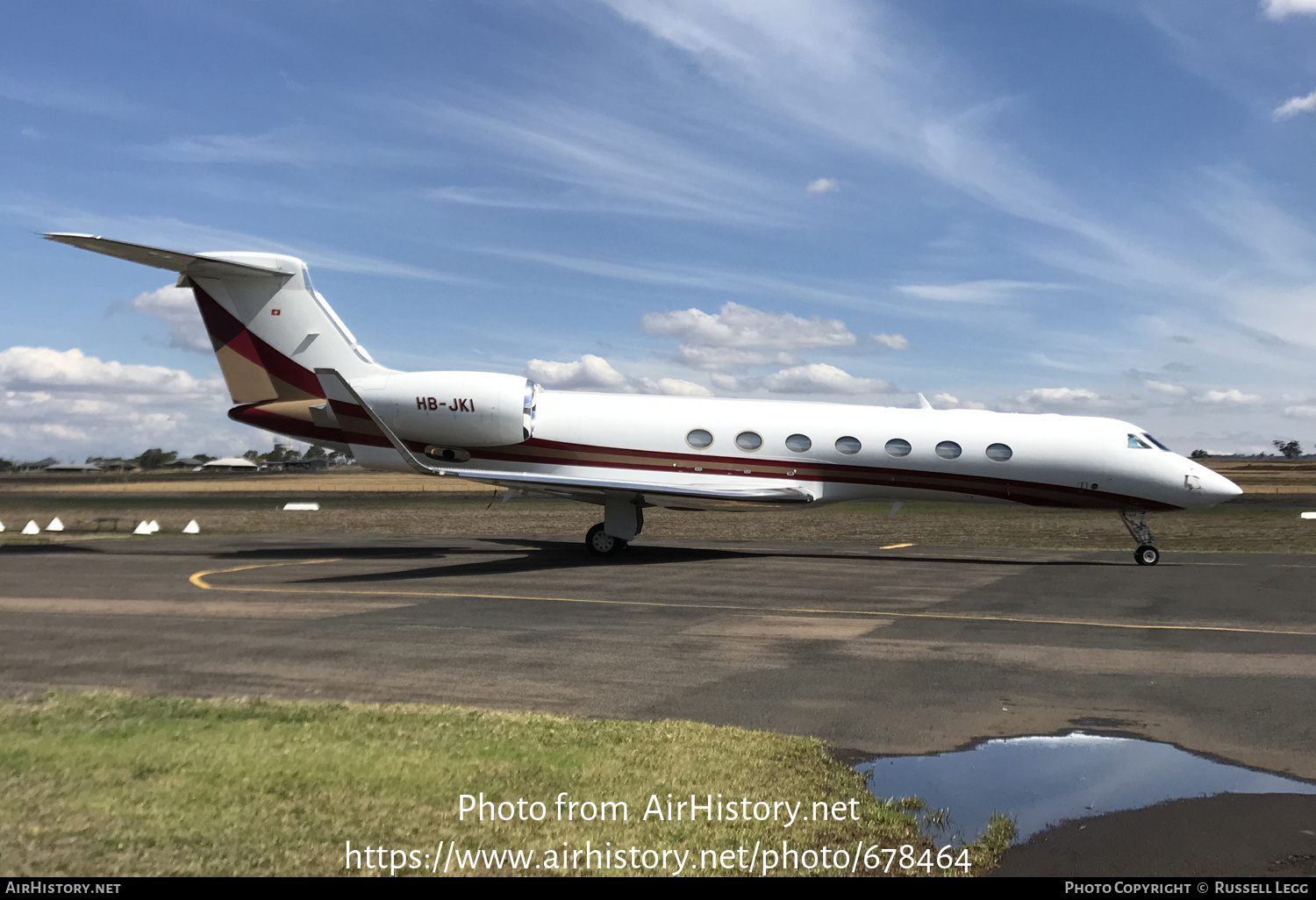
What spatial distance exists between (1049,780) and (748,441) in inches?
643

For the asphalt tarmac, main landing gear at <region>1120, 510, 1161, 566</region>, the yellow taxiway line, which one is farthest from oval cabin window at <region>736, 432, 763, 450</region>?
main landing gear at <region>1120, 510, 1161, 566</region>

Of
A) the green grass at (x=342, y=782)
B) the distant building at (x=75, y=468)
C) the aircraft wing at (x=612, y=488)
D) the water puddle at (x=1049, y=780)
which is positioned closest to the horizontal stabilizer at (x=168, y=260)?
the aircraft wing at (x=612, y=488)

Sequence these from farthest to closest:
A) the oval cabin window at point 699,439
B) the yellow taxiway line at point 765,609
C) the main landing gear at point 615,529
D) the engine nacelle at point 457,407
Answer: the main landing gear at point 615,529 → the oval cabin window at point 699,439 → the engine nacelle at point 457,407 → the yellow taxiway line at point 765,609

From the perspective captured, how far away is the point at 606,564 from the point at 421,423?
522 centimetres

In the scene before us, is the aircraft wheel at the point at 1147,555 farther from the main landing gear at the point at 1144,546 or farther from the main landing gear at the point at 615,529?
the main landing gear at the point at 615,529

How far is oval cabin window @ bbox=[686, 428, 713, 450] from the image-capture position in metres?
22.7

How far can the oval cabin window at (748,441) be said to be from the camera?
22703mm

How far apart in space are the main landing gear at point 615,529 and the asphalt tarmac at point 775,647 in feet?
6.93

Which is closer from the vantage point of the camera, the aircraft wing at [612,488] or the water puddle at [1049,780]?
the water puddle at [1049,780]

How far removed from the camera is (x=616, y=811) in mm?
5598

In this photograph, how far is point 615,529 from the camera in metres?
22.9

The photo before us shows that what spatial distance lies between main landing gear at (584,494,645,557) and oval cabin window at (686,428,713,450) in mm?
1742

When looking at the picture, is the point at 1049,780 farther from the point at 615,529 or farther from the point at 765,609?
the point at 615,529
